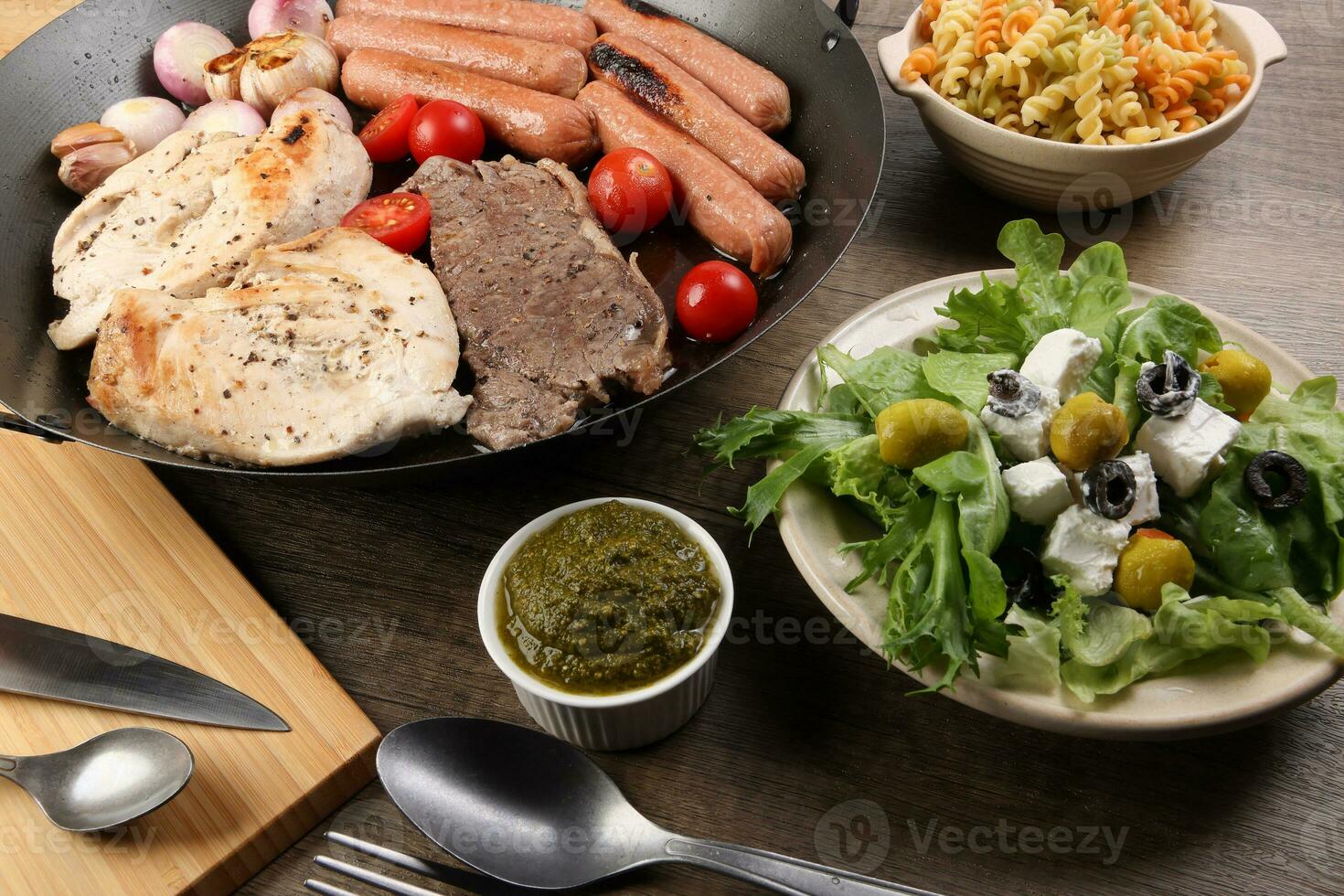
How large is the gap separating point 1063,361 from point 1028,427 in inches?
7.4

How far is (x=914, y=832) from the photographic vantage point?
203 centimetres

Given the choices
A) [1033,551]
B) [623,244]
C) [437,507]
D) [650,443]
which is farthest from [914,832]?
[623,244]

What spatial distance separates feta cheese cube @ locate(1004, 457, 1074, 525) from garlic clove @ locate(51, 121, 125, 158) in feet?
10.0

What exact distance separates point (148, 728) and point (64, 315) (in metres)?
1.50

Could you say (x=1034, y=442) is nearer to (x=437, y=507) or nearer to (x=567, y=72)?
(x=437, y=507)

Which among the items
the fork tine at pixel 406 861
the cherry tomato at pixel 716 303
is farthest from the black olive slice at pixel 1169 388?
the fork tine at pixel 406 861

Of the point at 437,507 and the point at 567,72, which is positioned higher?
the point at 567,72

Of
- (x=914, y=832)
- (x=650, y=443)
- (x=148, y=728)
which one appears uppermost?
(x=148, y=728)

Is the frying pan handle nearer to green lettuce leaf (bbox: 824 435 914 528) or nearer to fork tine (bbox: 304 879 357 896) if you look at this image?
fork tine (bbox: 304 879 357 896)

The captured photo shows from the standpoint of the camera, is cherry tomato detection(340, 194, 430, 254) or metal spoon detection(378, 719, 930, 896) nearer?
metal spoon detection(378, 719, 930, 896)

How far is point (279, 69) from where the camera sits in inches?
134

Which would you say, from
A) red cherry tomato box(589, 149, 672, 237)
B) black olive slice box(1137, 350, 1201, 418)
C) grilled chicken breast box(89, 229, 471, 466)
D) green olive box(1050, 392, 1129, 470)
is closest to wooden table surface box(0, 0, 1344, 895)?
grilled chicken breast box(89, 229, 471, 466)

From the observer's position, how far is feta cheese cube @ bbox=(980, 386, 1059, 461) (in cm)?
199

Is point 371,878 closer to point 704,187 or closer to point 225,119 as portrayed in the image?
point 704,187
